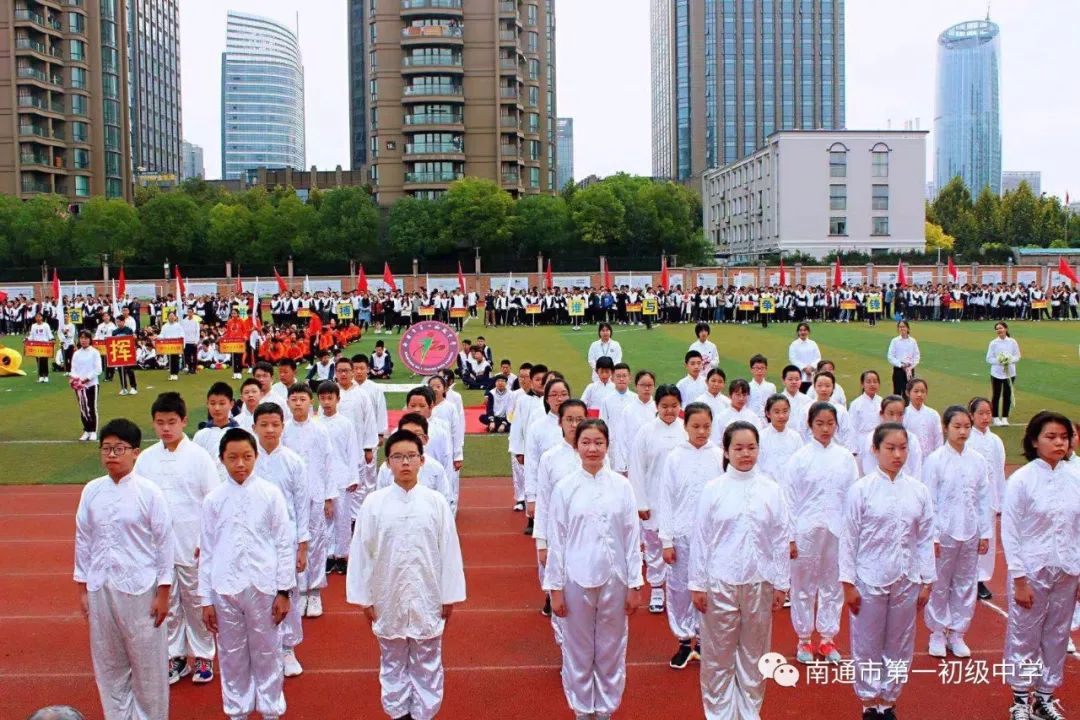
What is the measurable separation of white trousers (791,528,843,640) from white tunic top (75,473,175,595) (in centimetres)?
421

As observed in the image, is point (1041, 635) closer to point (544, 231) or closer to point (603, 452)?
point (603, 452)

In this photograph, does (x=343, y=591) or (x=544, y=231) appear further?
(x=544, y=231)

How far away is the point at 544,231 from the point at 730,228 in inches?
1171

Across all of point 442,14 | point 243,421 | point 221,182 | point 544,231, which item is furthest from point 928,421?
point 221,182

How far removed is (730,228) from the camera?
84188mm

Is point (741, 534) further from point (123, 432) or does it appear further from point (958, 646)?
point (123, 432)

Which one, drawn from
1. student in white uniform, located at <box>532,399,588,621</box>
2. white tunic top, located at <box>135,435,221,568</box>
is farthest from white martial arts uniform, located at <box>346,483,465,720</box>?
white tunic top, located at <box>135,435,221,568</box>

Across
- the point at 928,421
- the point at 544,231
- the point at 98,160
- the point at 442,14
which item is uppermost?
the point at 442,14

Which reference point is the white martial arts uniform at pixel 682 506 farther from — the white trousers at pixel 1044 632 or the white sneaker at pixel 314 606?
the white sneaker at pixel 314 606

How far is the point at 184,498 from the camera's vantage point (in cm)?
649

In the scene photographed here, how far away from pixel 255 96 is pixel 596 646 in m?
193

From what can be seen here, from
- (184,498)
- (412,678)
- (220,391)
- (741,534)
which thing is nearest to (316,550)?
(220,391)

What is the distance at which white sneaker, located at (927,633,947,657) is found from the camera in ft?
22.4

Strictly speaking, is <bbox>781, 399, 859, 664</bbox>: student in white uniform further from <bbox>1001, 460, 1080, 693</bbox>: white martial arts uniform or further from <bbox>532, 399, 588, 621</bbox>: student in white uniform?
<bbox>532, 399, 588, 621</bbox>: student in white uniform
